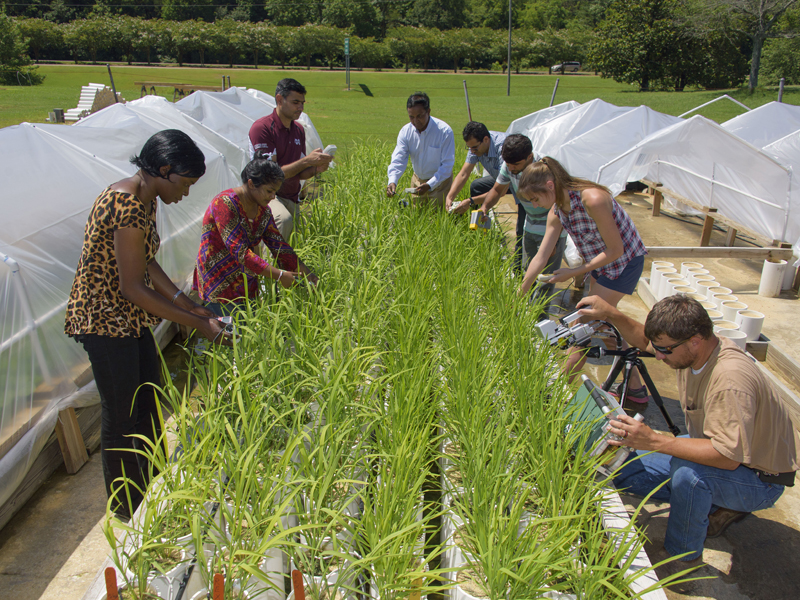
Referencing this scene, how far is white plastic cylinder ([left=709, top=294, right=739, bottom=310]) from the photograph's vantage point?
3923 mm

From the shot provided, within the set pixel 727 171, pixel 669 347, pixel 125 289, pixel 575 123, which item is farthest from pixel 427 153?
pixel 575 123

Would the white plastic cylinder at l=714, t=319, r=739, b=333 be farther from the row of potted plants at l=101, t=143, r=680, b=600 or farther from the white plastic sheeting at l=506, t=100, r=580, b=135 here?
the white plastic sheeting at l=506, t=100, r=580, b=135

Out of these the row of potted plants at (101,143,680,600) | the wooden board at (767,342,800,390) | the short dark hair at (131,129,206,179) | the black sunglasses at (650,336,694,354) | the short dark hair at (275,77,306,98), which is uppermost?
the short dark hair at (275,77,306,98)

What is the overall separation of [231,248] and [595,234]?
1.84 meters

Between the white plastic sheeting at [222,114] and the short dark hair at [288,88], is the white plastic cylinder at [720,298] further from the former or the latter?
the white plastic sheeting at [222,114]

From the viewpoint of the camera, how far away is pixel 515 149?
11.0 ft

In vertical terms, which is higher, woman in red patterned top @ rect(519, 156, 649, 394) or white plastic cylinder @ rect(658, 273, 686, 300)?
woman in red patterned top @ rect(519, 156, 649, 394)

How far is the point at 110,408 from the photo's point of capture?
2049mm

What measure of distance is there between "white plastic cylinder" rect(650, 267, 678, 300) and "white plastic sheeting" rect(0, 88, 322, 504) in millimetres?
3651

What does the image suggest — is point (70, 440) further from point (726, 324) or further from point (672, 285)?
point (672, 285)

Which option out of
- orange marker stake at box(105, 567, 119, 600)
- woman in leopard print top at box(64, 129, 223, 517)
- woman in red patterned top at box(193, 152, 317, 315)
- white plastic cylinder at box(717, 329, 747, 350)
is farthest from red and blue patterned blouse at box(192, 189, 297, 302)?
white plastic cylinder at box(717, 329, 747, 350)

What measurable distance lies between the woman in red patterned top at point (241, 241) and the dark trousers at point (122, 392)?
428 millimetres

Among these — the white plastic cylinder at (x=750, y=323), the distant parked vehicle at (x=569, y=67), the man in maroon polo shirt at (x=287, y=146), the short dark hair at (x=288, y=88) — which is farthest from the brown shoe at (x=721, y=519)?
the distant parked vehicle at (x=569, y=67)

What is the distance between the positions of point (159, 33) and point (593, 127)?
46521 millimetres
